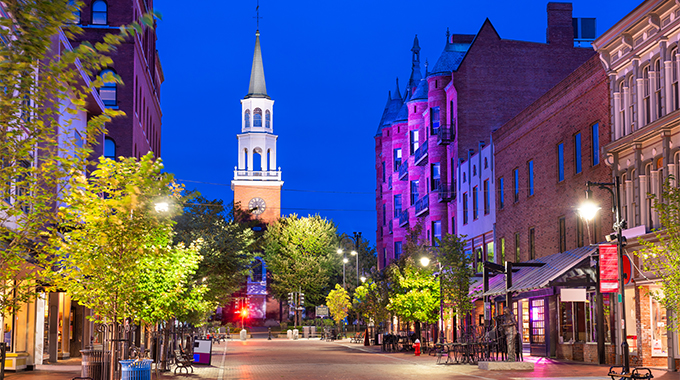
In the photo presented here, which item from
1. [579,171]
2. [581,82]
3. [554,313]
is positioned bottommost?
[554,313]

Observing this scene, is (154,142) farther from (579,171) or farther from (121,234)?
(121,234)

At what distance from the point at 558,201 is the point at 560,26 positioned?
18794 mm

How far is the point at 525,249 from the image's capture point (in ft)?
131

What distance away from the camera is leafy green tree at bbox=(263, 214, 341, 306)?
9244 centimetres

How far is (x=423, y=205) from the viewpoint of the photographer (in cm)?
5688

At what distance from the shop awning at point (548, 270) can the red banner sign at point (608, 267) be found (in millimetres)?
6186

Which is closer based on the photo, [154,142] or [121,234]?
[121,234]

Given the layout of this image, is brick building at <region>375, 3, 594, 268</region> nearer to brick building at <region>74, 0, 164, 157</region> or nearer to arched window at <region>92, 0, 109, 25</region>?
brick building at <region>74, 0, 164, 157</region>

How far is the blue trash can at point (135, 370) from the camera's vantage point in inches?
621

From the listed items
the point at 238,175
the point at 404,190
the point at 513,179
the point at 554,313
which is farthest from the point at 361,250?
the point at 554,313

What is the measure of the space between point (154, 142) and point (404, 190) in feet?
66.6

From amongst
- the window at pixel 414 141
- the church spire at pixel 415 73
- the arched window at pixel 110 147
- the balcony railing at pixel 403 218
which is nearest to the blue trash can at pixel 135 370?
the arched window at pixel 110 147

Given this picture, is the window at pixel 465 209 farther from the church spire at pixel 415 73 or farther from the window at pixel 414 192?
the church spire at pixel 415 73

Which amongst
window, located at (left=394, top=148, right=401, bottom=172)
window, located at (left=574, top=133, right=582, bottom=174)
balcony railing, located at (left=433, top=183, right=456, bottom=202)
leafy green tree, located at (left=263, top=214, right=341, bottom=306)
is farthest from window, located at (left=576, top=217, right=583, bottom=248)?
leafy green tree, located at (left=263, top=214, right=341, bottom=306)
